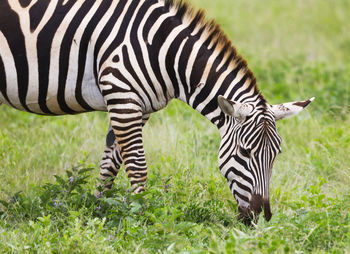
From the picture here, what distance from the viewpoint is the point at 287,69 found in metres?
10.9

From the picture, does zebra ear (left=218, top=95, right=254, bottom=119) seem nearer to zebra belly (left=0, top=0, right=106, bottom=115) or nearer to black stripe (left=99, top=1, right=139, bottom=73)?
black stripe (left=99, top=1, right=139, bottom=73)

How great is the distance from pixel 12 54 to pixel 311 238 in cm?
325

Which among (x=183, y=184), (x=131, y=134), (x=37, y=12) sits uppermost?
(x=37, y=12)

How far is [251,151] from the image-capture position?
5.29m

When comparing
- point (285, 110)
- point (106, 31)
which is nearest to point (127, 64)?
point (106, 31)

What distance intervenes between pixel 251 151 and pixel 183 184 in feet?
3.33

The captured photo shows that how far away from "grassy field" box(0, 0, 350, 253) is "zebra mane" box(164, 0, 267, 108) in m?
1.37

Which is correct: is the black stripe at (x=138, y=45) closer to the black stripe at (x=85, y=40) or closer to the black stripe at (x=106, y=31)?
the black stripe at (x=106, y=31)

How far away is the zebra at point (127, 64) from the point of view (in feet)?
18.1

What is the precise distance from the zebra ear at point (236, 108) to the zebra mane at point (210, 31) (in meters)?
0.46

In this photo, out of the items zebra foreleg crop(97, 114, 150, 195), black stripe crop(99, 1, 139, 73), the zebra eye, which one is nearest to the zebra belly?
black stripe crop(99, 1, 139, 73)

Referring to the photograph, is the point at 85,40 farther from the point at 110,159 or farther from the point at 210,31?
the point at 110,159

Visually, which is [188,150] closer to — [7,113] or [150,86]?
[150,86]

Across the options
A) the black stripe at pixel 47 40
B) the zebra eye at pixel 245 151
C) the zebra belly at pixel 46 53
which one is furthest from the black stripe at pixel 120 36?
the zebra eye at pixel 245 151
